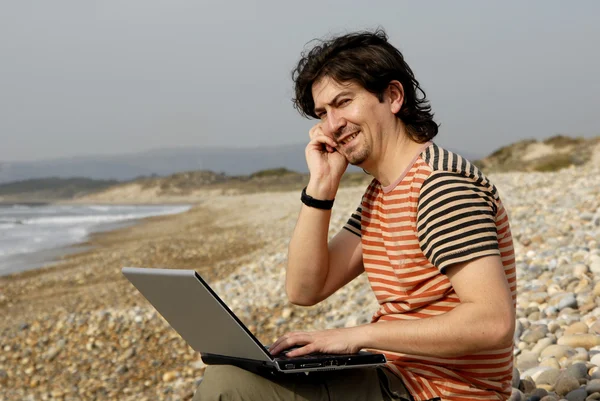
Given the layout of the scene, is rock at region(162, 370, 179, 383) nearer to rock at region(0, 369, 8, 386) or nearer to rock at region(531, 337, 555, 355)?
rock at region(0, 369, 8, 386)

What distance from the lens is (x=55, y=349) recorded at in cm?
745

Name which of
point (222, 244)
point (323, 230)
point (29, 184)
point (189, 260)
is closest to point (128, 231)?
point (222, 244)

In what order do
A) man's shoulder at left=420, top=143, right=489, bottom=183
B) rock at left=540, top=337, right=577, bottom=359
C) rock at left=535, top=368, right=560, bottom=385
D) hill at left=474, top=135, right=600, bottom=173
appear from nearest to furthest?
man's shoulder at left=420, top=143, right=489, bottom=183 → rock at left=535, top=368, right=560, bottom=385 → rock at left=540, top=337, right=577, bottom=359 → hill at left=474, top=135, right=600, bottom=173

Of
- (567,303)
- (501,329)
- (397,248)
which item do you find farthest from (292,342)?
(567,303)

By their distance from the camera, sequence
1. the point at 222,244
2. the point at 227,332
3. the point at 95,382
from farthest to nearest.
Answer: the point at 222,244 → the point at 95,382 → the point at 227,332

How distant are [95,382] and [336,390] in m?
4.73

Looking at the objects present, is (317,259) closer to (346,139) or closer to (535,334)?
(346,139)

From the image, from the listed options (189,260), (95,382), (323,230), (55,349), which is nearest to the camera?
(323,230)

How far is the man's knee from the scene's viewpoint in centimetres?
232

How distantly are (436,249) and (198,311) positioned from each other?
36.3 inches

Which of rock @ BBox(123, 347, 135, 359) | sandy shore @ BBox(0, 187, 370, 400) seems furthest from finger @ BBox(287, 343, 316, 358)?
rock @ BBox(123, 347, 135, 359)

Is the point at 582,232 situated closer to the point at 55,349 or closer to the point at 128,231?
the point at 55,349

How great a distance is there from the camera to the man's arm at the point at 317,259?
2941 millimetres

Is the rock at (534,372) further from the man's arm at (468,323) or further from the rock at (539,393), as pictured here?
the man's arm at (468,323)
